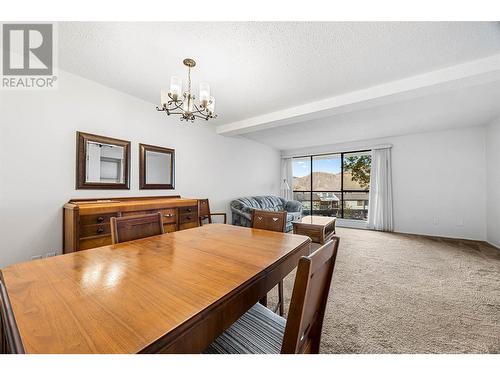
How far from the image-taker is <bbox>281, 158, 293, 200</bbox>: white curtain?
21.4 feet

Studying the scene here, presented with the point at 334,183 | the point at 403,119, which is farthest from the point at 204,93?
the point at 334,183

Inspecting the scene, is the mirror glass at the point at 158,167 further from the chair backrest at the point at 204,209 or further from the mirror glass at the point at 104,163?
the chair backrest at the point at 204,209

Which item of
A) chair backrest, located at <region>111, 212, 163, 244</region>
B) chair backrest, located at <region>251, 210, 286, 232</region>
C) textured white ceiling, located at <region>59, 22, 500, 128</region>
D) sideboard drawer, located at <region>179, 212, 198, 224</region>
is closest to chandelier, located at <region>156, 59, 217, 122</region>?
textured white ceiling, located at <region>59, 22, 500, 128</region>

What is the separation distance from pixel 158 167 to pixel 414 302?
3.54m

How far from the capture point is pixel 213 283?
31.0 inches

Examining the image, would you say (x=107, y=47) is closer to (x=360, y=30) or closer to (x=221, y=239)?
(x=221, y=239)

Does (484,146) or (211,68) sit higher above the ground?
(211,68)

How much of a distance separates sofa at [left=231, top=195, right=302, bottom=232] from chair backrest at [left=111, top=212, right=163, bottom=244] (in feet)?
7.71

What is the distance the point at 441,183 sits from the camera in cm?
434

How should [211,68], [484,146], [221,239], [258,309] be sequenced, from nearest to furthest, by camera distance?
[258,309] < [221,239] < [211,68] < [484,146]

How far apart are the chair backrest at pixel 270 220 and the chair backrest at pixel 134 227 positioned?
2.88 feet
